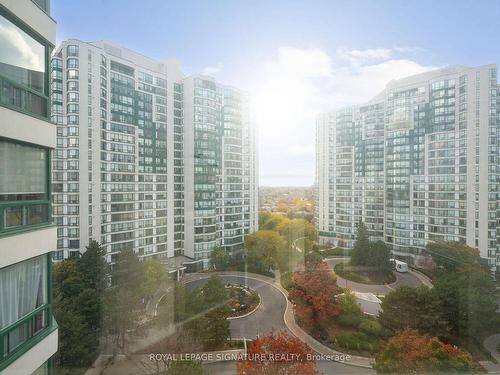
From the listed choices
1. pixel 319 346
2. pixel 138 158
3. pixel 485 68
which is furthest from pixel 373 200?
pixel 138 158

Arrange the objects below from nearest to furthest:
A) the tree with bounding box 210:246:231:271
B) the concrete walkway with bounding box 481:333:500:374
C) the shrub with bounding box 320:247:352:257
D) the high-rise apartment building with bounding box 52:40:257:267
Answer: the concrete walkway with bounding box 481:333:500:374
the high-rise apartment building with bounding box 52:40:257:267
the tree with bounding box 210:246:231:271
the shrub with bounding box 320:247:352:257

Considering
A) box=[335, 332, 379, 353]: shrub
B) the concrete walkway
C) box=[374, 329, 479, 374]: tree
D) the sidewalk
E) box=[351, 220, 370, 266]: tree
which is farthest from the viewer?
box=[351, 220, 370, 266]: tree

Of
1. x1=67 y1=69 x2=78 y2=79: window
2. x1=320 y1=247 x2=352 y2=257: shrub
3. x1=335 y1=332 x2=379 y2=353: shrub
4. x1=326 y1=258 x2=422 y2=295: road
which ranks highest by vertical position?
x1=67 y1=69 x2=78 y2=79: window

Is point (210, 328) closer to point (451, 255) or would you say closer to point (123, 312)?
point (123, 312)

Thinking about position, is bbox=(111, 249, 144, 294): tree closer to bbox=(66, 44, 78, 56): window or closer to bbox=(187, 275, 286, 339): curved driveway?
bbox=(187, 275, 286, 339): curved driveway

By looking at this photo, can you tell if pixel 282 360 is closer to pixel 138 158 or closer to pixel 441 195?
pixel 138 158

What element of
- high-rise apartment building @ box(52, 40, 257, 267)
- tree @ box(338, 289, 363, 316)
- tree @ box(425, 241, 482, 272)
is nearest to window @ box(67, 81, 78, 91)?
high-rise apartment building @ box(52, 40, 257, 267)

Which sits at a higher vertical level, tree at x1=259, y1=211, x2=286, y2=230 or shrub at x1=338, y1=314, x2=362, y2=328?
tree at x1=259, y1=211, x2=286, y2=230

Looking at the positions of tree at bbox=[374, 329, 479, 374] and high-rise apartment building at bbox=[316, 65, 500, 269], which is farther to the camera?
high-rise apartment building at bbox=[316, 65, 500, 269]
